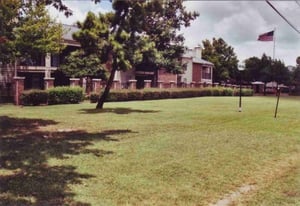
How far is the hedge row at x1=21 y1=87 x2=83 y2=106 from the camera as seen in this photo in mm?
18688

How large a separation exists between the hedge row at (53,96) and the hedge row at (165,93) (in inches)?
70.1

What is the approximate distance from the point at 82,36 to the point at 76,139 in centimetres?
582

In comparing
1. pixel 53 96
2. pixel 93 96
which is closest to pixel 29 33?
pixel 53 96

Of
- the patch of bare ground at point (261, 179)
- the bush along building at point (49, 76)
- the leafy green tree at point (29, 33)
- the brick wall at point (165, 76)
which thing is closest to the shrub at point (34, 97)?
the bush along building at point (49, 76)

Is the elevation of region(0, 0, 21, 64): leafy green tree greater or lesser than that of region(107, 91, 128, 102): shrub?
greater

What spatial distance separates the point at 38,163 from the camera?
6.36 m

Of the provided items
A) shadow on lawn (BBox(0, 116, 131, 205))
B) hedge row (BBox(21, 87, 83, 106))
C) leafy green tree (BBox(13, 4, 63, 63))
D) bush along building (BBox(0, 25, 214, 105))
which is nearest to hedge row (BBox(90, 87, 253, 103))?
bush along building (BBox(0, 25, 214, 105))

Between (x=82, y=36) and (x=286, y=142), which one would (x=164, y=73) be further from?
(x=286, y=142)

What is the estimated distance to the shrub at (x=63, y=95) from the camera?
1964 cm

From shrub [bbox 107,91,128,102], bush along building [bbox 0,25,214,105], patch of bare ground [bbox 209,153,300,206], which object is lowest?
patch of bare ground [bbox 209,153,300,206]

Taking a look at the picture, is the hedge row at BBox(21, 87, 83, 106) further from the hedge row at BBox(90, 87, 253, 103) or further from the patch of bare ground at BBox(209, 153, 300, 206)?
the patch of bare ground at BBox(209, 153, 300, 206)

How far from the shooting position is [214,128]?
1162 centimetres

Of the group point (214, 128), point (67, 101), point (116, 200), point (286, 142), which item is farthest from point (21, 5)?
point (116, 200)

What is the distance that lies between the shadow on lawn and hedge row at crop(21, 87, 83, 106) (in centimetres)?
840
